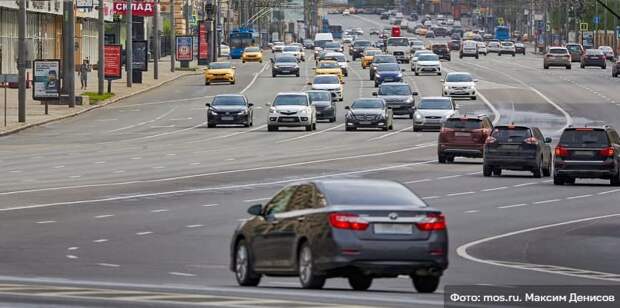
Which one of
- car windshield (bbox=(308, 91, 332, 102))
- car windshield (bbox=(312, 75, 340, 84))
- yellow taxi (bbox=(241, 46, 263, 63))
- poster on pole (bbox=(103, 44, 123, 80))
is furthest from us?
yellow taxi (bbox=(241, 46, 263, 63))

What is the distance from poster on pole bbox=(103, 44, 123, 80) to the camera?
92000 millimetres

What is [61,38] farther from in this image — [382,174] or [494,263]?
[494,263]

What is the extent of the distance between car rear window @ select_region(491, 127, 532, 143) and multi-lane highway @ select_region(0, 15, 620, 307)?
1.05 m

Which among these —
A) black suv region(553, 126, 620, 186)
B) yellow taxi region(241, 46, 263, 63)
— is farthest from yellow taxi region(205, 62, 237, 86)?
black suv region(553, 126, 620, 186)

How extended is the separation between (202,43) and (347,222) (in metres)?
122

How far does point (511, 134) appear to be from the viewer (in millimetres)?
46250

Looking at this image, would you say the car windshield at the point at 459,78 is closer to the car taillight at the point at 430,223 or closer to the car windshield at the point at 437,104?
the car windshield at the point at 437,104

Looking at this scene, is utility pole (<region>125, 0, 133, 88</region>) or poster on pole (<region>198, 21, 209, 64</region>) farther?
poster on pole (<region>198, 21, 209, 64</region>)

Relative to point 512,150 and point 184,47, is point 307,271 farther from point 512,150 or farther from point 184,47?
point 184,47

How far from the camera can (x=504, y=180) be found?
45.7 metres

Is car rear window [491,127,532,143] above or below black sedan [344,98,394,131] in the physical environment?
above

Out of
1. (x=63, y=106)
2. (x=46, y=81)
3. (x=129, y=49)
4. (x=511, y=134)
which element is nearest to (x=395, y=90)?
(x=46, y=81)

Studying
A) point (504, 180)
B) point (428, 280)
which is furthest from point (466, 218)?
→ point (428, 280)

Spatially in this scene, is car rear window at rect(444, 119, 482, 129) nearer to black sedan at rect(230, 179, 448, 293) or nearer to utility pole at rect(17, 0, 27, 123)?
utility pole at rect(17, 0, 27, 123)
